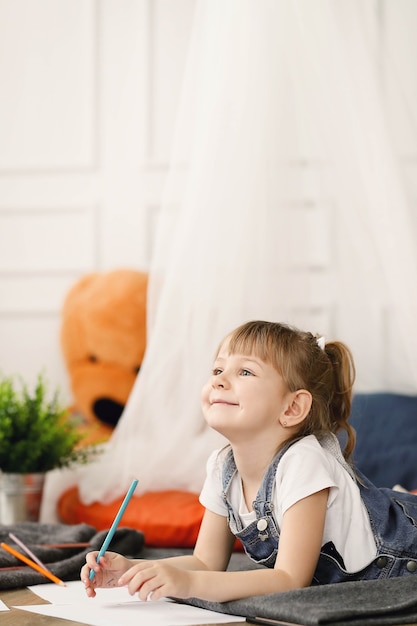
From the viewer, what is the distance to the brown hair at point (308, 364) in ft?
4.67

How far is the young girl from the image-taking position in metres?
1.30

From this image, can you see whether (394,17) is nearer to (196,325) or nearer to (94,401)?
(196,325)

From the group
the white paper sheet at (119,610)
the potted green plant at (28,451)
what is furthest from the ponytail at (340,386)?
the potted green plant at (28,451)

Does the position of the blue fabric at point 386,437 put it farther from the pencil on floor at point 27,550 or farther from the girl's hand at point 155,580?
the girl's hand at point 155,580

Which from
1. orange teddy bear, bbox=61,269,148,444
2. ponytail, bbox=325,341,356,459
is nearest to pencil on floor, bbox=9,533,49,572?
ponytail, bbox=325,341,356,459

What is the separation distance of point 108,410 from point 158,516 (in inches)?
33.4

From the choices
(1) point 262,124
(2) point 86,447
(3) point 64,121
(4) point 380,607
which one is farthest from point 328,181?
(4) point 380,607

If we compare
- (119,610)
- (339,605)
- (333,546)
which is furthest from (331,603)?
(119,610)

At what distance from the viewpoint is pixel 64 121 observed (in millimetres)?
3084

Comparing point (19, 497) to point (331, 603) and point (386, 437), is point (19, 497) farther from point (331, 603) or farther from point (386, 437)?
point (331, 603)

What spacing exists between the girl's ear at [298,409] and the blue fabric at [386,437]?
2.47ft

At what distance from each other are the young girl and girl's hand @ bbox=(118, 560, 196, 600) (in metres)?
0.06

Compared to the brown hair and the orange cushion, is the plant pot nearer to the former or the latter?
the orange cushion

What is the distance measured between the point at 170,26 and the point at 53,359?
1.16 m
